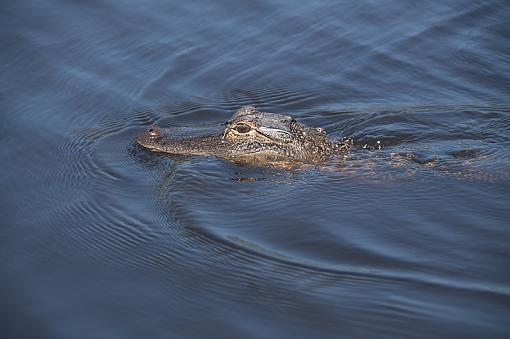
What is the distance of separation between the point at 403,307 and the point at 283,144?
2781mm

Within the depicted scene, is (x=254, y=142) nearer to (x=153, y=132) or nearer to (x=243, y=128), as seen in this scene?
(x=243, y=128)

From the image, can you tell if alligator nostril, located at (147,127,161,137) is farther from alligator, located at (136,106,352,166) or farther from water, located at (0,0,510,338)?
water, located at (0,0,510,338)

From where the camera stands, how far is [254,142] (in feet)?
25.4

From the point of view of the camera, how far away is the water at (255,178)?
539cm

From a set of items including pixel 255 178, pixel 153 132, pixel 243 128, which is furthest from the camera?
pixel 153 132

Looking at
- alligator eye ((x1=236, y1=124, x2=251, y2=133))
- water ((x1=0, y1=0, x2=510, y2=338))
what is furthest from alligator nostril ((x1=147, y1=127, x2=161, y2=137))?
alligator eye ((x1=236, y1=124, x2=251, y2=133))

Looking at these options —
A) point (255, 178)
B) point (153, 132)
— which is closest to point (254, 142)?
point (255, 178)

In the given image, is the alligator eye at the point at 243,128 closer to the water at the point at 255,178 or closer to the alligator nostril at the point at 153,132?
the water at the point at 255,178

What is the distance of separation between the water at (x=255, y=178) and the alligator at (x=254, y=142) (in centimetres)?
16

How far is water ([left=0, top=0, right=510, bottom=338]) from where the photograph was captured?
5395 millimetres

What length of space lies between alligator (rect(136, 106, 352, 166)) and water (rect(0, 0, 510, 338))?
0.16m

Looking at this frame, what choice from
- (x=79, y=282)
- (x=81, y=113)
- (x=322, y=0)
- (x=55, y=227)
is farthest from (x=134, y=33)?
(x=79, y=282)

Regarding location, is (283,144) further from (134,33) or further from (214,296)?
(134,33)

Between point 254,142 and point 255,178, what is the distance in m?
0.45
